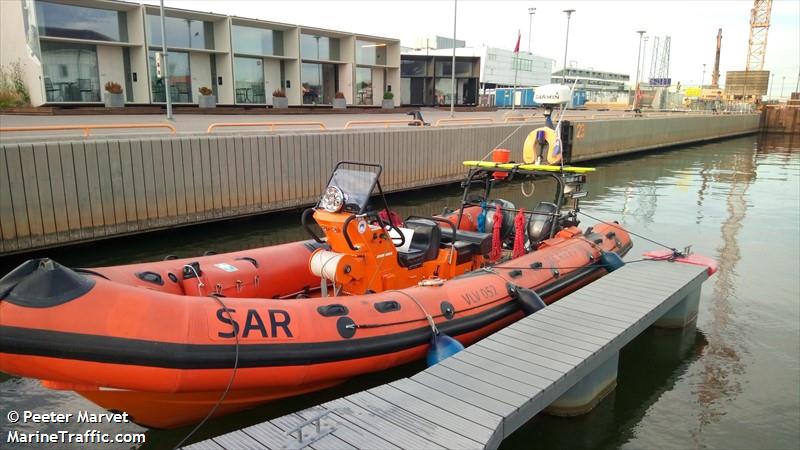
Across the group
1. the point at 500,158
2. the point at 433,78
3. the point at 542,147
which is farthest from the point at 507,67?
the point at 500,158

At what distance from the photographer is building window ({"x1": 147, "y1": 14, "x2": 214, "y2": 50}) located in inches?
831

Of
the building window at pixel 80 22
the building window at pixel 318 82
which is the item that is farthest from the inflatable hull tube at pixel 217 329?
the building window at pixel 318 82

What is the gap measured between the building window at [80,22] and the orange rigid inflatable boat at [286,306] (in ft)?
56.6

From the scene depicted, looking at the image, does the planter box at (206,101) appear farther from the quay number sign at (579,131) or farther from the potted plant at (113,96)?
the quay number sign at (579,131)

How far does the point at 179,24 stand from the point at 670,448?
22.6 metres

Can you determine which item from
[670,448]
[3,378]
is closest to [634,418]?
[670,448]

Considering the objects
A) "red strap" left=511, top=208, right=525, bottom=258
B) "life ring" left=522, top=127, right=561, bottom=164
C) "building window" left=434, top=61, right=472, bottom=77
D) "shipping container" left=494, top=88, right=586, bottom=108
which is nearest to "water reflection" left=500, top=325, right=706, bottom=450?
"red strap" left=511, top=208, right=525, bottom=258

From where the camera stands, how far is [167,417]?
14.1 ft

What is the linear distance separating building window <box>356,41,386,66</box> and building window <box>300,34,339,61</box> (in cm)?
128

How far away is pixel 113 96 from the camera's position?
19391mm

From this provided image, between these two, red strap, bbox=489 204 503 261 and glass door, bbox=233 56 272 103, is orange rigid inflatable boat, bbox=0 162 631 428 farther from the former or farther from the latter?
glass door, bbox=233 56 272 103

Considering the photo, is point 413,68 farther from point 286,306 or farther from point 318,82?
point 286,306

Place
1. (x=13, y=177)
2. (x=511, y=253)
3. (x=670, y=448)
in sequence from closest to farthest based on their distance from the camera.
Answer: (x=670, y=448) → (x=511, y=253) → (x=13, y=177)

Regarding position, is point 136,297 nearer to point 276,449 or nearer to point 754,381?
point 276,449
